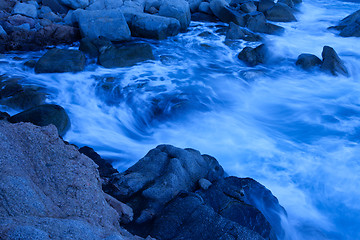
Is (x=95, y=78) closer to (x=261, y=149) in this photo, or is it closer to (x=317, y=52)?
(x=261, y=149)

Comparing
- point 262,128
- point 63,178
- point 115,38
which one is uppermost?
point 63,178

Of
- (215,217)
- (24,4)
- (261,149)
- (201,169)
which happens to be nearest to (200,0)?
(24,4)

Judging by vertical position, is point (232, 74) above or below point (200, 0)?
below

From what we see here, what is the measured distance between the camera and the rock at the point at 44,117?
16.6ft

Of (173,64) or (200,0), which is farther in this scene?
(200,0)

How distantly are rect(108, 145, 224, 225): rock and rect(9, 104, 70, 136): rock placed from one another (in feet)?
6.87

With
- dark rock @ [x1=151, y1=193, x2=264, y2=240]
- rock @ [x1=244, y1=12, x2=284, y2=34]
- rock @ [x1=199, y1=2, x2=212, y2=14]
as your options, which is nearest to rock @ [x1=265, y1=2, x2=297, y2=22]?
rock @ [x1=244, y1=12, x2=284, y2=34]

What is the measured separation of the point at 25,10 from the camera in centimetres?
1030

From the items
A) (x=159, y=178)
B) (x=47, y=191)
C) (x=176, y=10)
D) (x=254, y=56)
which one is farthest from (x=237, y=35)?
(x=47, y=191)

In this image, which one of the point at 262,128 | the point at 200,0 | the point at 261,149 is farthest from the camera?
the point at 200,0

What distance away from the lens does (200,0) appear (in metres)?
13.6

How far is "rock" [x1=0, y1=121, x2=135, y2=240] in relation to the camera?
2.07 m

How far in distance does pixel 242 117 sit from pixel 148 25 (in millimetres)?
5182

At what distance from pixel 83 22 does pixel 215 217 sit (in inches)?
328
